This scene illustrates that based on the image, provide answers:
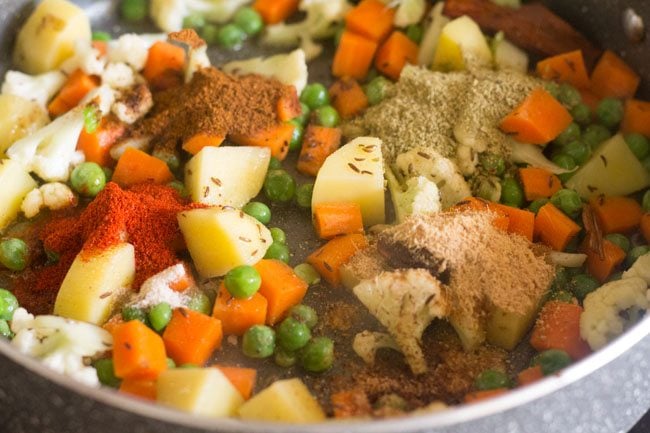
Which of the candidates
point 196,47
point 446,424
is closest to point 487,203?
point 446,424

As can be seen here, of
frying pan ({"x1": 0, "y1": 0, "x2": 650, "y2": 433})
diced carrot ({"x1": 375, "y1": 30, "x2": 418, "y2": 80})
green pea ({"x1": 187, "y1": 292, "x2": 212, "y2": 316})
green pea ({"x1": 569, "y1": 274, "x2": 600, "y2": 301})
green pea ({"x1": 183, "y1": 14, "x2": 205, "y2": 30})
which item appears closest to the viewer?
frying pan ({"x1": 0, "y1": 0, "x2": 650, "y2": 433})

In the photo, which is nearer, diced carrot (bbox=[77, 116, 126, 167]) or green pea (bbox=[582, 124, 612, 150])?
diced carrot (bbox=[77, 116, 126, 167])

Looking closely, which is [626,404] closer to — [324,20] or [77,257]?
[77,257]

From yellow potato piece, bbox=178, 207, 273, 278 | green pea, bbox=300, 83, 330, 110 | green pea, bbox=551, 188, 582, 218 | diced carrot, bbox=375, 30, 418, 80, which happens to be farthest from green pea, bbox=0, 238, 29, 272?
green pea, bbox=551, 188, 582, 218

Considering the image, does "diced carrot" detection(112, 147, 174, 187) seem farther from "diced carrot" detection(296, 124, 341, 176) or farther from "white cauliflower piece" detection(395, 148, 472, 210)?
"white cauliflower piece" detection(395, 148, 472, 210)

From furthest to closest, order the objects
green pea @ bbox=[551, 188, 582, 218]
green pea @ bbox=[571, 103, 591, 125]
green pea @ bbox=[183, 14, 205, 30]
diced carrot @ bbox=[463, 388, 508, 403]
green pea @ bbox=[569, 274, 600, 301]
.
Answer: green pea @ bbox=[183, 14, 205, 30] < green pea @ bbox=[571, 103, 591, 125] < green pea @ bbox=[551, 188, 582, 218] < green pea @ bbox=[569, 274, 600, 301] < diced carrot @ bbox=[463, 388, 508, 403]

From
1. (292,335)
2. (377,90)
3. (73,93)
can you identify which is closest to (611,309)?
(292,335)
